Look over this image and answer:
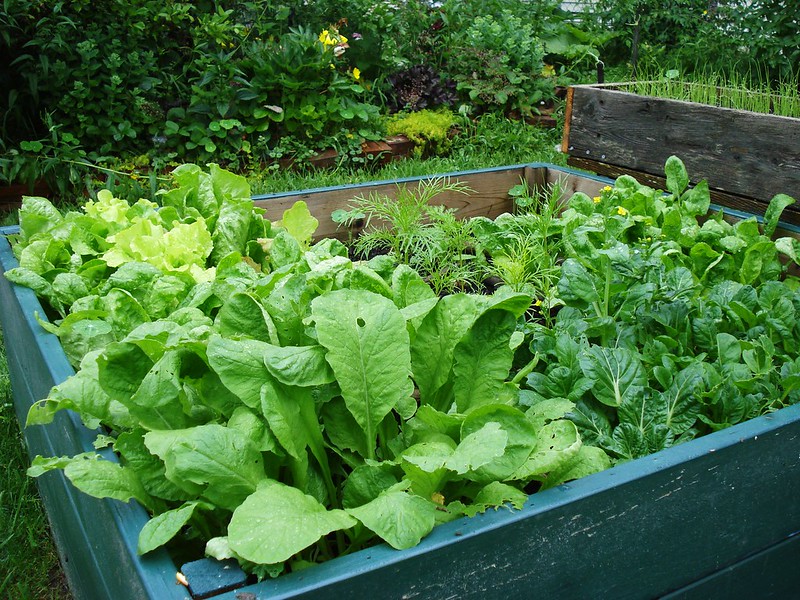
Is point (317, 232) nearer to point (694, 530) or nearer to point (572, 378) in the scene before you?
point (572, 378)

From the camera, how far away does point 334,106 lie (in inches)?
191

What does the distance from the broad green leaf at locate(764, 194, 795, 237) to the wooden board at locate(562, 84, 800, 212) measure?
115 millimetres

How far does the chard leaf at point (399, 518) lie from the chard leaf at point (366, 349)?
21cm

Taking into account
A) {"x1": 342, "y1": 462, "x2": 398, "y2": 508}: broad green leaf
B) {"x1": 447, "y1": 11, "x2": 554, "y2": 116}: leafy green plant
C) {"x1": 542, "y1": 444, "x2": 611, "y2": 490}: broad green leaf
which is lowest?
{"x1": 542, "y1": 444, "x2": 611, "y2": 490}: broad green leaf

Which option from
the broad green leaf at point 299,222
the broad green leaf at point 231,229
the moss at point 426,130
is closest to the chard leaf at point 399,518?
the broad green leaf at point 231,229

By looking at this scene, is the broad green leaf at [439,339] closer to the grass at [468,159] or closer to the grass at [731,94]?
the grass at [731,94]

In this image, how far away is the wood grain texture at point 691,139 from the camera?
2.38m

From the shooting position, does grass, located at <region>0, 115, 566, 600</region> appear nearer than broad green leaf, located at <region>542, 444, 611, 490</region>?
No

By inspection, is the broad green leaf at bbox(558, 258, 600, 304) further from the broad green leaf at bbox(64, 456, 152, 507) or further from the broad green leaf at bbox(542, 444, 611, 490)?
the broad green leaf at bbox(64, 456, 152, 507)

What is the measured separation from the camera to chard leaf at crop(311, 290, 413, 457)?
47.7 inches

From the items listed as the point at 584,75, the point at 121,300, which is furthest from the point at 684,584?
the point at 584,75

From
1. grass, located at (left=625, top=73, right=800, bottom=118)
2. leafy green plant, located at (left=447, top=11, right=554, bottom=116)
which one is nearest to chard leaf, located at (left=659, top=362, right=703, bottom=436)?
grass, located at (left=625, top=73, right=800, bottom=118)

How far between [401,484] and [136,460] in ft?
1.38

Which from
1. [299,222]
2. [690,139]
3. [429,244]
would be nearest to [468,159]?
[690,139]
